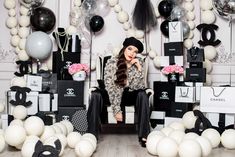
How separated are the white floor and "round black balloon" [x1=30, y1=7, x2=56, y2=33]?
1.60m

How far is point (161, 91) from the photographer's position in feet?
13.6

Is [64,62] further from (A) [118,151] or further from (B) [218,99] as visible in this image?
(B) [218,99]

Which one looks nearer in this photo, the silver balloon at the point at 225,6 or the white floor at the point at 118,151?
the white floor at the point at 118,151

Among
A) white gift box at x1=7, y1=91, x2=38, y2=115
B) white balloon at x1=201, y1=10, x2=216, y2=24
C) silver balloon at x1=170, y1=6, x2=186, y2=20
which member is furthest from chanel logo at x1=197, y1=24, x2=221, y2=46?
white gift box at x1=7, y1=91, x2=38, y2=115

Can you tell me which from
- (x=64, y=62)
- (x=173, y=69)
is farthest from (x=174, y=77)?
(x=64, y=62)

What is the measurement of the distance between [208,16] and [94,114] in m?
2.03

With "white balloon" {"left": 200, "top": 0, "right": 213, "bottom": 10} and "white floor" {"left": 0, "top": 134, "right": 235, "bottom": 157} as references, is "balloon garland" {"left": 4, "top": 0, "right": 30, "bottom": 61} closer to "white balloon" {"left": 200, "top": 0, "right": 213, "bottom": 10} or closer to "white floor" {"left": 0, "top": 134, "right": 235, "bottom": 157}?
"white floor" {"left": 0, "top": 134, "right": 235, "bottom": 157}

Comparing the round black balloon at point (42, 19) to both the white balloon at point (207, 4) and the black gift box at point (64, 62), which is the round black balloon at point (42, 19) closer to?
the black gift box at point (64, 62)

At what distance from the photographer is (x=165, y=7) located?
4371 mm

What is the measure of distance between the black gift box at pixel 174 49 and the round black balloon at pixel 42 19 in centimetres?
146

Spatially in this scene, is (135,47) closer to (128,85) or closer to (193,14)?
(128,85)

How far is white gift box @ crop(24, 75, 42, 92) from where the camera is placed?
4039 millimetres

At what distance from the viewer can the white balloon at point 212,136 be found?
10.5ft

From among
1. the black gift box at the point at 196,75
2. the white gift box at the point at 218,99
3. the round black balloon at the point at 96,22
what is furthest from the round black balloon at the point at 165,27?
the white gift box at the point at 218,99
